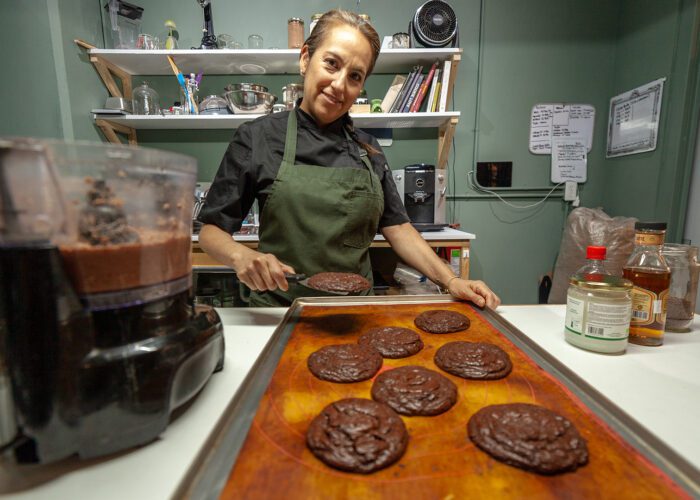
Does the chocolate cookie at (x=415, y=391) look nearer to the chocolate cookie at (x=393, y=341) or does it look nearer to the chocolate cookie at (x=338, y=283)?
the chocolate cookie at (x=393, y=341)

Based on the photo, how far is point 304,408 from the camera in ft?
1.92

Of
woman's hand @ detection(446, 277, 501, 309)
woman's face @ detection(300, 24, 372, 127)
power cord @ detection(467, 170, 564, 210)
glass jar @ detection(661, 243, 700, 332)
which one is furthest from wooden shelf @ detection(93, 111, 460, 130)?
glass jar @ detection(661, 243, 700, 332)

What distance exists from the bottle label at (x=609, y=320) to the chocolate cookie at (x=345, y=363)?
47cm

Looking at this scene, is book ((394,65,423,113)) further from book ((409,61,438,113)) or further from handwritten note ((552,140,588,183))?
handwritten note ((552,140,588,183))

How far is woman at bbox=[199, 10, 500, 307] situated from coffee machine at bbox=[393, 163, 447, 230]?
0.96 m

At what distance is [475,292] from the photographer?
42.0 inches

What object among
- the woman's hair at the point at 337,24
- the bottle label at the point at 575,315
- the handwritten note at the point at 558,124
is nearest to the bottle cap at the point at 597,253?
the bottle label at the point at 575,315

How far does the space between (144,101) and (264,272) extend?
2301mm

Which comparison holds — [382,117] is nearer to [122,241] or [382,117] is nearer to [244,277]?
[244,277]

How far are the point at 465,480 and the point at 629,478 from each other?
0.70 ft

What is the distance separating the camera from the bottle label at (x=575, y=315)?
76 cm

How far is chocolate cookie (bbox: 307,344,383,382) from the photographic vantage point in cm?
68

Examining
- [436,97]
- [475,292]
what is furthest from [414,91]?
[475,292]

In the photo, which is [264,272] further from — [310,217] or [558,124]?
[558,124]
